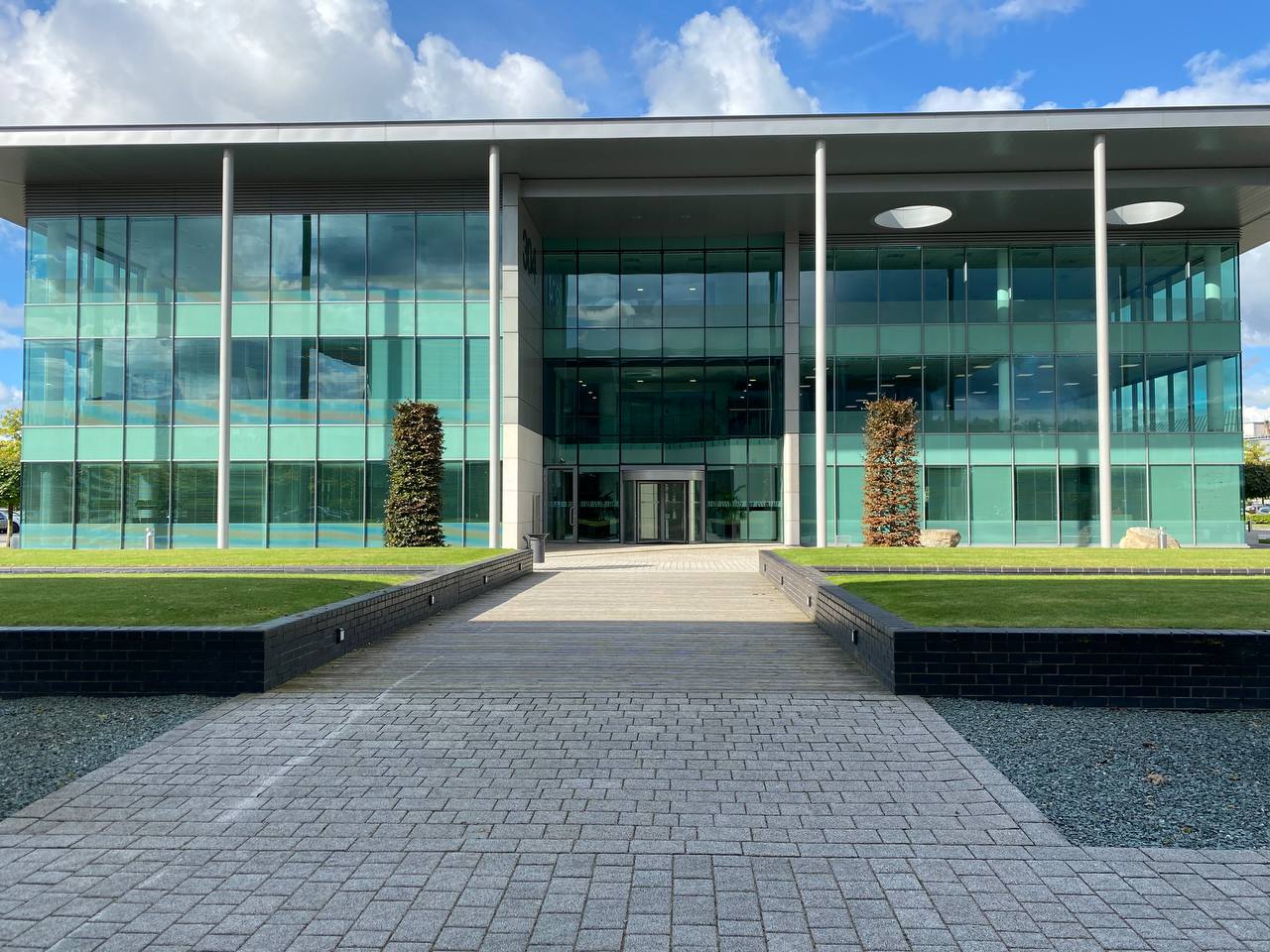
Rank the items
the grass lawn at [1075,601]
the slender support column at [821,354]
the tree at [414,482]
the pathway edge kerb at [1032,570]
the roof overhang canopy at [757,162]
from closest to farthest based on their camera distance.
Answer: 1. the grass lawn at [1075,601]
2. the pathway edge kerb at [1032,570]
3. the tree at [414,482]
4. the roof overhang canopy at [757,162]
5. the slender support column at [821,354]

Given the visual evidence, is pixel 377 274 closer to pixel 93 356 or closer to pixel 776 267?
pixel 93 356

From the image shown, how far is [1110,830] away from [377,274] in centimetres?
2554

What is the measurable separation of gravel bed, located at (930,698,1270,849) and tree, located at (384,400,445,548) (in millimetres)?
18158

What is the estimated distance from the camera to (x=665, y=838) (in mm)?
4160

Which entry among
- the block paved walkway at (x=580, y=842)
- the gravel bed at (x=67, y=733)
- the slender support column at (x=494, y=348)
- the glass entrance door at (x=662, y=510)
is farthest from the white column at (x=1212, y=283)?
the gravel bed at (x=67, y=733)

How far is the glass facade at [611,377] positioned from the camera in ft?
85.0

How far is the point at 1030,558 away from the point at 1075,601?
26.4 ft

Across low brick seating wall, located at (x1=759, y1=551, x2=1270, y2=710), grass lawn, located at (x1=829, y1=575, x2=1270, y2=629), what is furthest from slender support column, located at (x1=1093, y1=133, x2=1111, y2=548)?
low brick seating wall, located at (x1=759, y1=551, x2=1270, y2=710)

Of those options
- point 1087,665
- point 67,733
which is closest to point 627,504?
point 1087,665

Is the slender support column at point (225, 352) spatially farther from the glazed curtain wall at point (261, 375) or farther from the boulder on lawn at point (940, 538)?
the boulder on lawn at point (940, 538)

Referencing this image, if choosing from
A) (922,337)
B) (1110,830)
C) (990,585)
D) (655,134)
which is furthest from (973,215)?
(1110,830)

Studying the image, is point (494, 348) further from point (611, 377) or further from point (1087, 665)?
point (1087, 665)

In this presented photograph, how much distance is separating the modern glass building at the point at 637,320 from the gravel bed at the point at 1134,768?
727 inches

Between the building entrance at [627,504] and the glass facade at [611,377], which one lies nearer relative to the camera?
the glass facade at [611,377]
